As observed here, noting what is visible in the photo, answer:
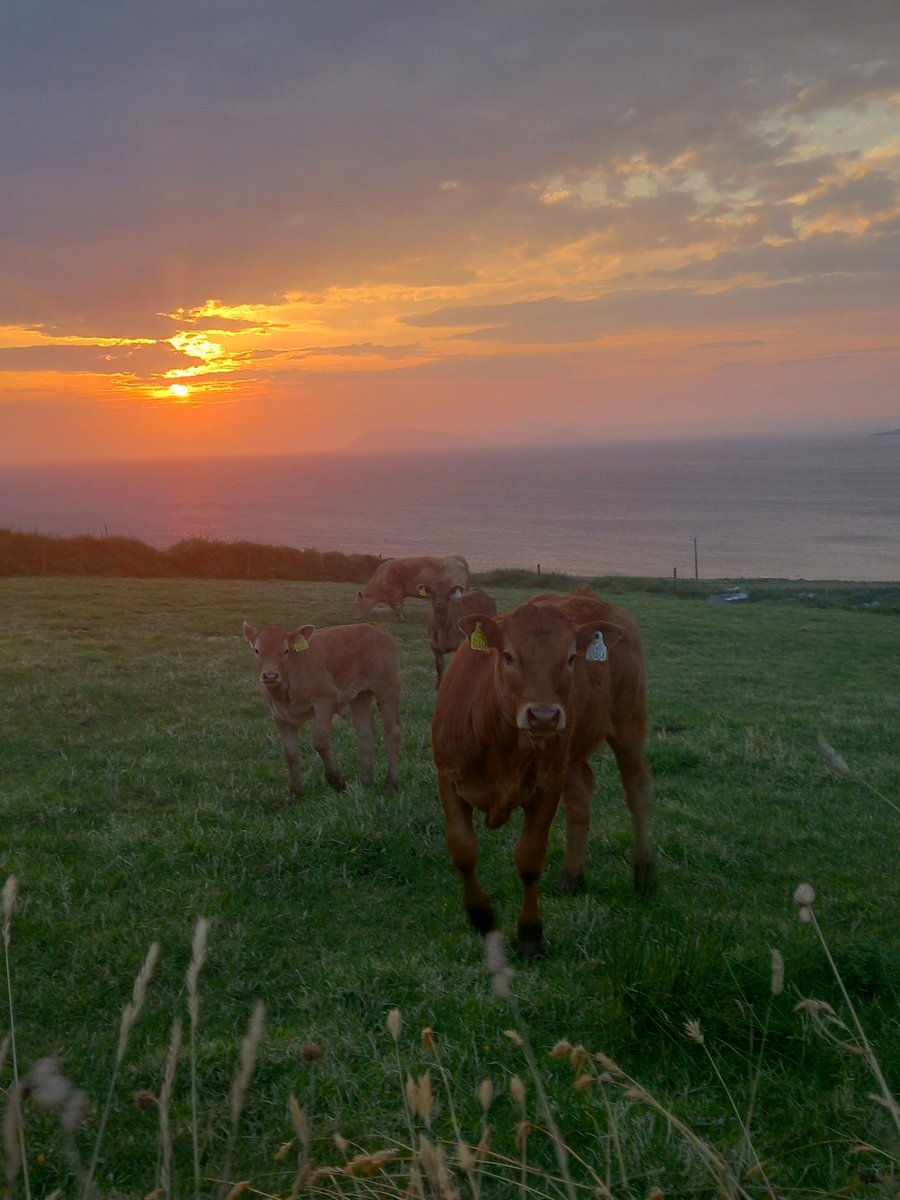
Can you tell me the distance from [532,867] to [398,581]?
71.2 ft

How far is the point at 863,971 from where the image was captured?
→ 17.5ft

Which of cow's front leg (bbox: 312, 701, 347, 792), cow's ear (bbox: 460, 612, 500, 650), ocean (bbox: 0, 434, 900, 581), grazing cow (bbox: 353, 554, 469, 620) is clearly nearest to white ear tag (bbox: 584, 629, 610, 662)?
cow's ear (bbox: 460, 612, 500, 650)

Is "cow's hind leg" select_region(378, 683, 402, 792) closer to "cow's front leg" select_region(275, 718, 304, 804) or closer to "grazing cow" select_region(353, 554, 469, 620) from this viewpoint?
"cow's front leg" select_region(275, 718, 304, 804)

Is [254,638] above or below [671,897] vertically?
above

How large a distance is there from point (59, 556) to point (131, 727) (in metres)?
28.2

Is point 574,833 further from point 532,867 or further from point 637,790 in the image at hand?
point 532,867

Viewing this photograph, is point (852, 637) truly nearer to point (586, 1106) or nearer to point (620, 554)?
point (586, 1106)

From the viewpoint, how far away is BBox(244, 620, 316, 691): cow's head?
995cm

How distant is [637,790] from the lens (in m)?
7.84

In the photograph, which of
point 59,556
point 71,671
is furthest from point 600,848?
point 59,556

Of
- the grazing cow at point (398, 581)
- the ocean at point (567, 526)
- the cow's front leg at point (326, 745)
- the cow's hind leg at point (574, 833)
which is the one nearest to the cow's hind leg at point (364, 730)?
the cow's front leg at point (326, 745)

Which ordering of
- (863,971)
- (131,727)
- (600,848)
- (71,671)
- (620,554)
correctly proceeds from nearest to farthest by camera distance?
(863,971) < (600,848) < (131,727) < (71,671) < (620,554)

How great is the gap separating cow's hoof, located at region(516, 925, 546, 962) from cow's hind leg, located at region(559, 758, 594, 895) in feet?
3.87

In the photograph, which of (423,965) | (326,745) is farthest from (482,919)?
(326,745)
